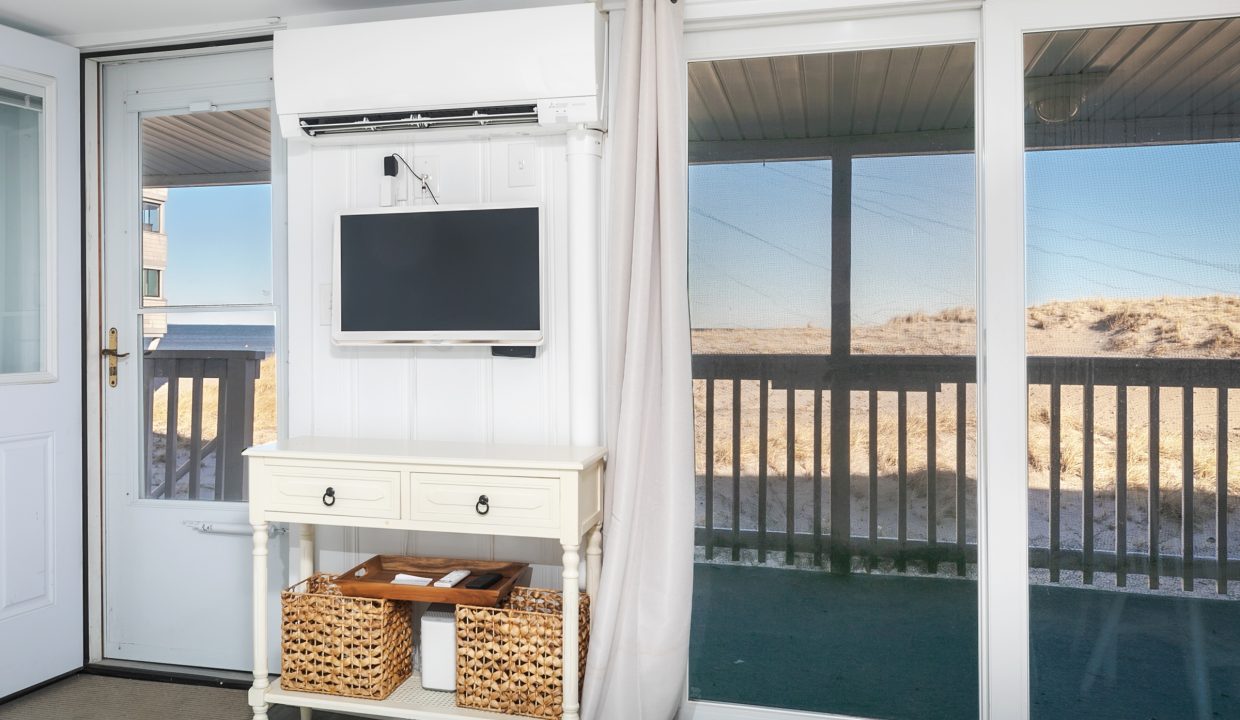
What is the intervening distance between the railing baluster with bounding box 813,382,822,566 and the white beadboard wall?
28.9 inches

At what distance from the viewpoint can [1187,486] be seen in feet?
6.84

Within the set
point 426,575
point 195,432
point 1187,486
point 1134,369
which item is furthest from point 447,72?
point 1187,486

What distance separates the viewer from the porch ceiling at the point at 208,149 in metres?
2.74

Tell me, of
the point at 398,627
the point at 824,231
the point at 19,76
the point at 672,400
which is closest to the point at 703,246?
the point at 824,231

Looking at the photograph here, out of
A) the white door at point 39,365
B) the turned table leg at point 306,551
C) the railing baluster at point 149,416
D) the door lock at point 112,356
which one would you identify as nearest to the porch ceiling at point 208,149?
the white door at point 39,365

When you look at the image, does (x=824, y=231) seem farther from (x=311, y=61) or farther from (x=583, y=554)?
(x=311, y=61)

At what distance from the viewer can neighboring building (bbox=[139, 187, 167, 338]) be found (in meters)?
2.81

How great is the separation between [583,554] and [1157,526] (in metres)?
1.57

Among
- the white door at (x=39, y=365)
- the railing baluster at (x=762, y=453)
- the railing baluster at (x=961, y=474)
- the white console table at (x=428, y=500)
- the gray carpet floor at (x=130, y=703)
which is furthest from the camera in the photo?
the white door at (x=39, y=365)

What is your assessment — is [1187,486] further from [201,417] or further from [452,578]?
[201,417]

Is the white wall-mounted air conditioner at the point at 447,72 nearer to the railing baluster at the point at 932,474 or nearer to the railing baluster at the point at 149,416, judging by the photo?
the railing baluster at the point at 149,416

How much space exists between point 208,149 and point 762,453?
2195mm

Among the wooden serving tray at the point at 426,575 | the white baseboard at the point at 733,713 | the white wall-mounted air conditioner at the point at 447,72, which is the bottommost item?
the white baseboard at the point at 733,713

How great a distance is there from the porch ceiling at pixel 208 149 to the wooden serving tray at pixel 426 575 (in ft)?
4.58
